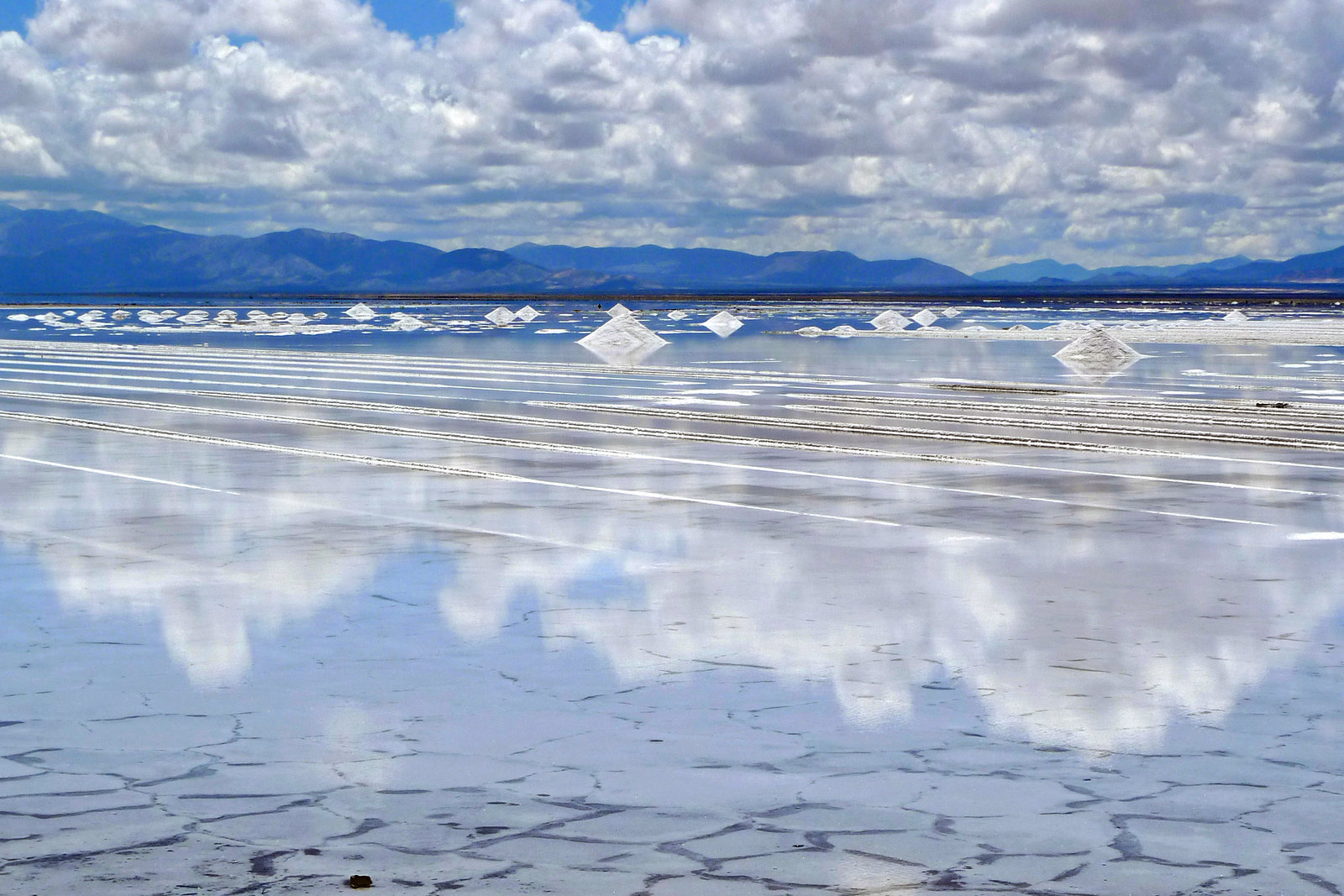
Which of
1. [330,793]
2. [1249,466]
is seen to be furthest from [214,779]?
[1249,466]

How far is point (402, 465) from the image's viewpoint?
63.1 ft

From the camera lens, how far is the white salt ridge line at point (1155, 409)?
25.5 m

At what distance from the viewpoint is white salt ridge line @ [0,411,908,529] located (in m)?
15.0

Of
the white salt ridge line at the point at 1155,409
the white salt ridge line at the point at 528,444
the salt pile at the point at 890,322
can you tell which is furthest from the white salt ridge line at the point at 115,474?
the salt pile at the point at 890,322

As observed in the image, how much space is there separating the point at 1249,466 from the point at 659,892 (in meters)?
14.8

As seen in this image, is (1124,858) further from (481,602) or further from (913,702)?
(481,602)

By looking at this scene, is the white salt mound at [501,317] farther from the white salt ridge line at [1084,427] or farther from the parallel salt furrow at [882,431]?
the white salt ridge line at [1084,427]

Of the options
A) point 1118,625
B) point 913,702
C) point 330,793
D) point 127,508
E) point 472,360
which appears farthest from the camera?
point 472,360

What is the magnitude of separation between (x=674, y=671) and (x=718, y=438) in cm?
1422

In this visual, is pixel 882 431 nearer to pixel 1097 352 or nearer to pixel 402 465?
pixel 402 465

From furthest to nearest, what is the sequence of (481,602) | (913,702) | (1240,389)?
(1240,389) → (481,602) → (913,702)

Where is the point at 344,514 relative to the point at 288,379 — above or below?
below

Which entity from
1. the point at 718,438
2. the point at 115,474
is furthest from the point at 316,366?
the point at 115,474

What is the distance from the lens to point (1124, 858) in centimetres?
578
